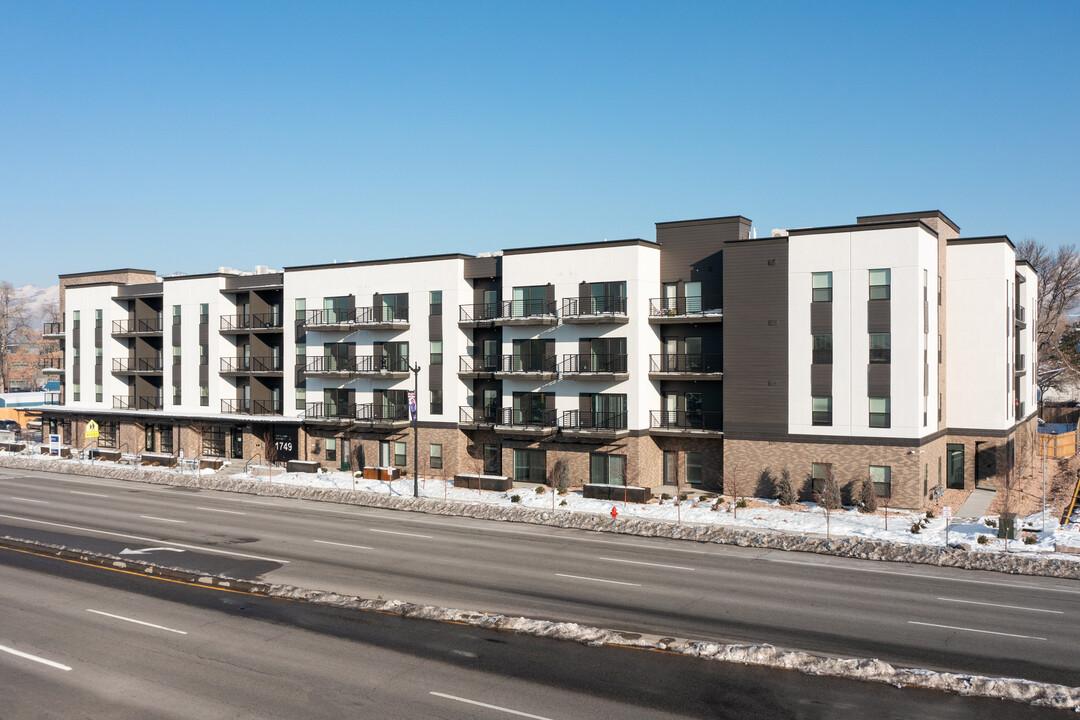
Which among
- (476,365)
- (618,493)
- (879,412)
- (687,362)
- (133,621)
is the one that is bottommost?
(133,621)

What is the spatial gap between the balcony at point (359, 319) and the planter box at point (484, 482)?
11.7 meters

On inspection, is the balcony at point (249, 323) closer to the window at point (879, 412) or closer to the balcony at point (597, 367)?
the balcony at point (597, 367)

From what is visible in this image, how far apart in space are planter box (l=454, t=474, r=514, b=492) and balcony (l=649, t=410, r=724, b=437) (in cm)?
895

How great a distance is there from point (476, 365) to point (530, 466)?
7.46 meters

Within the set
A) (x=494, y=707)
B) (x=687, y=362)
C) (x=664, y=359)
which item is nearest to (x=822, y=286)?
(x=687, y=362)

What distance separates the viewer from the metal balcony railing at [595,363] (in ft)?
155

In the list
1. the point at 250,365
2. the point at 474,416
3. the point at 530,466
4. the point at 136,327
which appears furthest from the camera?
the point at 136,327

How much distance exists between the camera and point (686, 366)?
46.9 meters

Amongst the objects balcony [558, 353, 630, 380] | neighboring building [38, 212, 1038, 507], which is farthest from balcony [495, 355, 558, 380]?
balcony [558, 353, 630, 380]

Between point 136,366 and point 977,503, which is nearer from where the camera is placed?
point 977,503

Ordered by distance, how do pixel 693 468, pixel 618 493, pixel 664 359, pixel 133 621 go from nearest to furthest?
pixel 133 621
pixel 618 493
pixel 693 468
pixel 664 359

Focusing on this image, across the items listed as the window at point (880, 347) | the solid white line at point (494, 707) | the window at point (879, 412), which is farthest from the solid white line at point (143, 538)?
the window at point (880, 347)

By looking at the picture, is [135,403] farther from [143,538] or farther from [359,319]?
[143,538]

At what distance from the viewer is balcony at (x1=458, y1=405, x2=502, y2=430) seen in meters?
51.7
